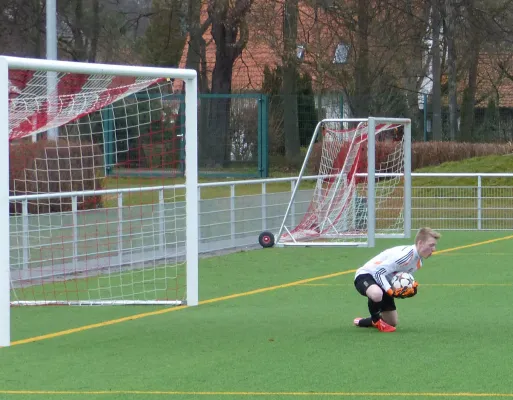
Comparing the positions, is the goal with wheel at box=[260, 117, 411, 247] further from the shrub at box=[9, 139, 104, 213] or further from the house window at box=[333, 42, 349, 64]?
the house window at box=[333, 42, 349, 64]

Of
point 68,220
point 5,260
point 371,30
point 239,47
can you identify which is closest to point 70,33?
point 239,47

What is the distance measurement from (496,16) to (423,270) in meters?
18.6

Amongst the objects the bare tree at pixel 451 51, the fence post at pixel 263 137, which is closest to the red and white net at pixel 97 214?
the fence post at pixel 263 137

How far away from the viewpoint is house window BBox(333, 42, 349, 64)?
109 ft

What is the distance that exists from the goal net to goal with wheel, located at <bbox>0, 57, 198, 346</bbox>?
2854 millimetres

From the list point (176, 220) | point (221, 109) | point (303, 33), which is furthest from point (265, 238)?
point (303, 33)

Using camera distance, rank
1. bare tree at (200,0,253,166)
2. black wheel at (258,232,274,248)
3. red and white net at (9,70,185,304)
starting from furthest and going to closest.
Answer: bare tree at (200,0,253,166)
black wheel at (258,232,274,248)
red and white net at (9,70,185,304)

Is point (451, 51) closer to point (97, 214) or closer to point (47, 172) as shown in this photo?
point (47, 172)

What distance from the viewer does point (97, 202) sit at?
639 inches

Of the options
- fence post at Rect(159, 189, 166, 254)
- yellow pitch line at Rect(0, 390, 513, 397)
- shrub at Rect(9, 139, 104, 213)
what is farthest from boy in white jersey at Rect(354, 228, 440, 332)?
shrub at Rect(9, 139, 104, 213)

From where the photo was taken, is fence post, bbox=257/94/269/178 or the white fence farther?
fence post, bbox=257/94/269/178

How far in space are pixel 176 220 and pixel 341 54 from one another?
1859 centimetres

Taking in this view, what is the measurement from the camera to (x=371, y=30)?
3162 centimetres

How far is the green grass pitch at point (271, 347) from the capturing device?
7.59 meters
